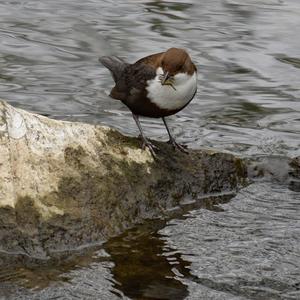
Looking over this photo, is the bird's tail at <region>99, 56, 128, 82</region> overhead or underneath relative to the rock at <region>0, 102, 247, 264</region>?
overhead

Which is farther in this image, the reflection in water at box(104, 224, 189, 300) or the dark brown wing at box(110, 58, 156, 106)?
the dark brown wing at box(110, 58, 156, 106)

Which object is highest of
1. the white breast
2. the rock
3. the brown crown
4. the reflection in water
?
the brown crown

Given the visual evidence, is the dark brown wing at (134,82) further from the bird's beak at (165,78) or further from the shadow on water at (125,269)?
the shadow on water at (125,269)

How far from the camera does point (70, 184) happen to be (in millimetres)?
4660

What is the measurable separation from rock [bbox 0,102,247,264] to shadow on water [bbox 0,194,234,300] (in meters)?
0.07

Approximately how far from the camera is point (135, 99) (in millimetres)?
5504

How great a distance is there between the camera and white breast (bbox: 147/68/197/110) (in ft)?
17.5

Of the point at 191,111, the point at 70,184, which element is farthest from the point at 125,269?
the point at 191,111

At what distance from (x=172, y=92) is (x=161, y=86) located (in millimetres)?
71

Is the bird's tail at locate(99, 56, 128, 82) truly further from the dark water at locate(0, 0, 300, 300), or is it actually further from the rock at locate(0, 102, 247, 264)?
the dark water at locate(0, 0, 300, 300)

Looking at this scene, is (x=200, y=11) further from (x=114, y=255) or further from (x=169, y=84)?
(x=114, y=255)

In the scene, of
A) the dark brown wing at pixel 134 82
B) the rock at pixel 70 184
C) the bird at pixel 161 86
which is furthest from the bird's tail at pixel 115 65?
the rock at pixel 70 184

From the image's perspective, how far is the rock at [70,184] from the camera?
176 inches

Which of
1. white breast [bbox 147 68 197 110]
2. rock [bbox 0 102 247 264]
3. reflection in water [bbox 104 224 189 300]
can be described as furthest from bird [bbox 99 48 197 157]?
reflection in water [bbox 104 224 189 300]
